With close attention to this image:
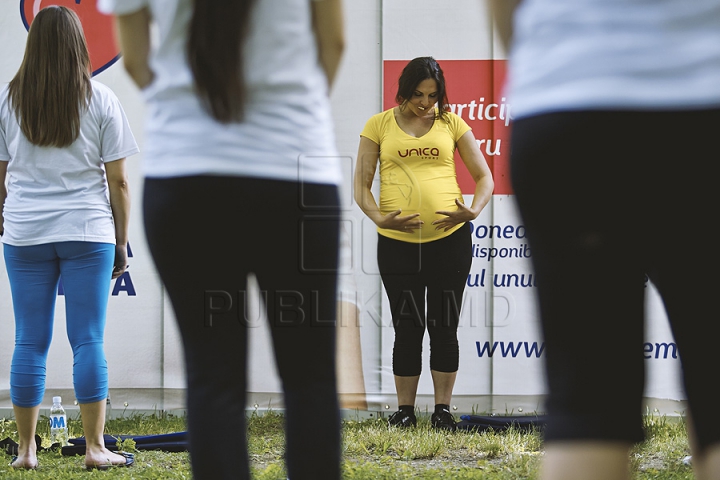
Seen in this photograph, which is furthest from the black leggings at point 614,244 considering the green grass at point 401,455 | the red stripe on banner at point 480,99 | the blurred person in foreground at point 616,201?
the red stripe on banner at point 480,99

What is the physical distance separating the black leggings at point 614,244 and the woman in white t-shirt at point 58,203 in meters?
2.42

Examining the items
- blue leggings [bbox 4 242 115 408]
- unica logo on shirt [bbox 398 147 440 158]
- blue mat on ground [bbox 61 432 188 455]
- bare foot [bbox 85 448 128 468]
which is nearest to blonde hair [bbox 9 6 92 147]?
blue leggings [bbox 4 242 115 408]

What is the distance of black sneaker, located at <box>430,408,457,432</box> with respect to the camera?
13.3 feet

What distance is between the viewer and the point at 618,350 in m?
0.93

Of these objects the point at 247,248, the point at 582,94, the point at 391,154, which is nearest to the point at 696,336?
the point at 582,94

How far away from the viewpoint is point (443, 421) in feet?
13.3

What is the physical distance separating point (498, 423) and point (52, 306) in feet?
6.98

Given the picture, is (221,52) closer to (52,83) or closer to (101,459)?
(52,83)

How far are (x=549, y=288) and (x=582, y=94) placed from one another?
217 millimetres

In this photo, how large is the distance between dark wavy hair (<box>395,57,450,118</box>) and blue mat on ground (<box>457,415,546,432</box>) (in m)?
1.50

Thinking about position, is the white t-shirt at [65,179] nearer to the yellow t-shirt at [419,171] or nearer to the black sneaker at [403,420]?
the yellow t-shirt at [419,171]

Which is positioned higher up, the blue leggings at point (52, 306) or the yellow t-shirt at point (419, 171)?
the yellow t-shirt at point (419, 171)

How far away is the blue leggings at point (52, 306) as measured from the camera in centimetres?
306

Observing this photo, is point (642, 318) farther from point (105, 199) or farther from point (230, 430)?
point (105, 199)
